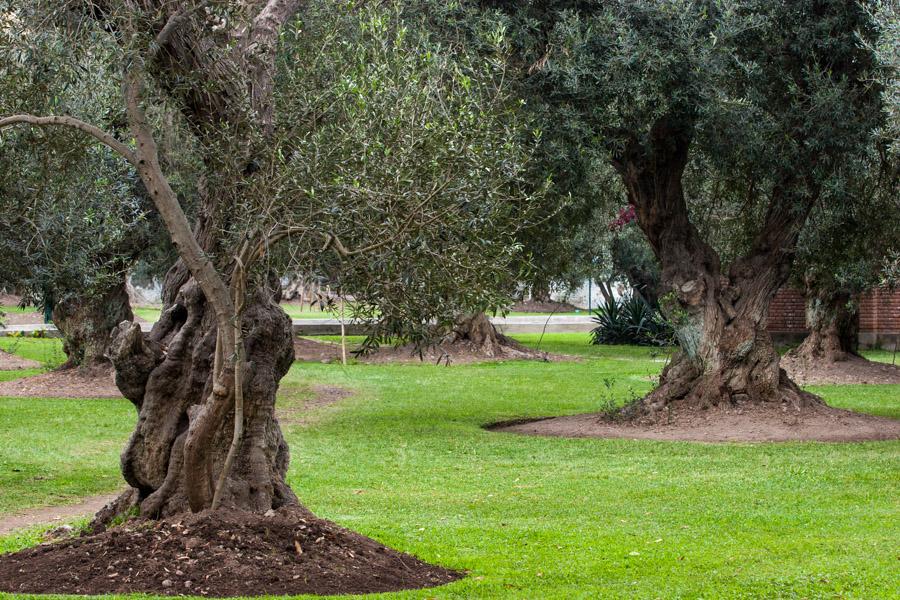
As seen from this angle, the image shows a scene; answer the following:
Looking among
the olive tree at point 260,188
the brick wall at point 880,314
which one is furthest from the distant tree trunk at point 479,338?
the olive tree at point 260,188

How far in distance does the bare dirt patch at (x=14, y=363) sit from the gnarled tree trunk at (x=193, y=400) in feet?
65.0

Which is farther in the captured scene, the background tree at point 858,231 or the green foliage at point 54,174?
the background tree at point 858,231

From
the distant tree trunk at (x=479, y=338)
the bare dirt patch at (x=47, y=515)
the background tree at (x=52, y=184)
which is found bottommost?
the bare dirt patch at (x=47, y=515)

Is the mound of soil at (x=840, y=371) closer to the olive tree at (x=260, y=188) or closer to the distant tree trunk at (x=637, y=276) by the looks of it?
the distant tree trunk at (x=637, y=276)

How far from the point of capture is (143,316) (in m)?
46.1

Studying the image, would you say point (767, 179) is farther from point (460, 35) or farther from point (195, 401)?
point (195, 401)

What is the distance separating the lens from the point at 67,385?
21.8 m

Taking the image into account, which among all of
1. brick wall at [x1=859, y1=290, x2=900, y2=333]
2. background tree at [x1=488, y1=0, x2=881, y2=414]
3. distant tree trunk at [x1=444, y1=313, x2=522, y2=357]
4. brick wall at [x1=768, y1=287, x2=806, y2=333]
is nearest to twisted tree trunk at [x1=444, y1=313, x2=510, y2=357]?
distant tree trunk at [x1=444, y1=313, x2=522, y2=357]

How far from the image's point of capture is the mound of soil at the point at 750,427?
15.5 metres

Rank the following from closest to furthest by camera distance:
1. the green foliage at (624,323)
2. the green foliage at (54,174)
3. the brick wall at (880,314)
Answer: the green foliage at (54,174) < the brick wall at (880,314) < the green foliage at (624,323)

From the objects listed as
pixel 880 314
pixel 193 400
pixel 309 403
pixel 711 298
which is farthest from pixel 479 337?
pixel 193 400

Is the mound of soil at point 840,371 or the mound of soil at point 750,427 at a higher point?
the mound of soil at point 840,371

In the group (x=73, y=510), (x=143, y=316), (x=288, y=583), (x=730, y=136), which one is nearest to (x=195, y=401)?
(x=288, y=583)

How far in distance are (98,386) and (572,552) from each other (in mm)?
15297
